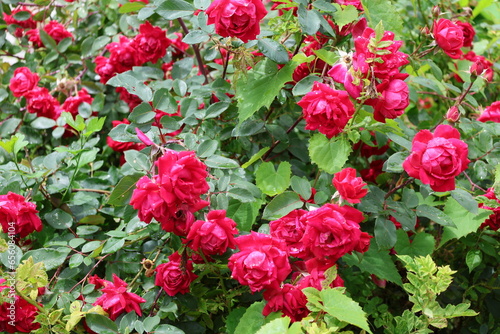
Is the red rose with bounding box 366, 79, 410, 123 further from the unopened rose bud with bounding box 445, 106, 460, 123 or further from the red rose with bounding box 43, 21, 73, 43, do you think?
the red rose with bounding box 43, 21, 73, 43

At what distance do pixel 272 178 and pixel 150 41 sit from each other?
70cm

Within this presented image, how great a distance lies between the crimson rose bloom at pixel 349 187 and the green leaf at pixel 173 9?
584 millimetres

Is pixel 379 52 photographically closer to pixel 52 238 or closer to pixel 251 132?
pixel 251 132

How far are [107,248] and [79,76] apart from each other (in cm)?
102

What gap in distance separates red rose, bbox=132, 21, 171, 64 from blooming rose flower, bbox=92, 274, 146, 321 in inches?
32.5

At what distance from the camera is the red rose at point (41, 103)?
176 centimetres

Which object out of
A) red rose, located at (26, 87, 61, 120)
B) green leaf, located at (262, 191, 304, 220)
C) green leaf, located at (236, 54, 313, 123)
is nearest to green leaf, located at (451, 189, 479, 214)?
green leaf, located at (262, 191, 304, 220)

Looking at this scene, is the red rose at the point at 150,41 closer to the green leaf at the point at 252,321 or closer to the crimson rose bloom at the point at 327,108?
the crimson rose bloom at the point at 327,108

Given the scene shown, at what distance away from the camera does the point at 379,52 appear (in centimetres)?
106

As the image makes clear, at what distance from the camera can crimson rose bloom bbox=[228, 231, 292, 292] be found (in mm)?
1016

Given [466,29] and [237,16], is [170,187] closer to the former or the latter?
[237,16]

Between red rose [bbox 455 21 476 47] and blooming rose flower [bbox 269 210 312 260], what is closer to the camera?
blooming rose flower [bbox 269 210 312 260]

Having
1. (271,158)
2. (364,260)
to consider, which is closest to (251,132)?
(271,158)

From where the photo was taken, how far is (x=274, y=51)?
1256 millimetres
